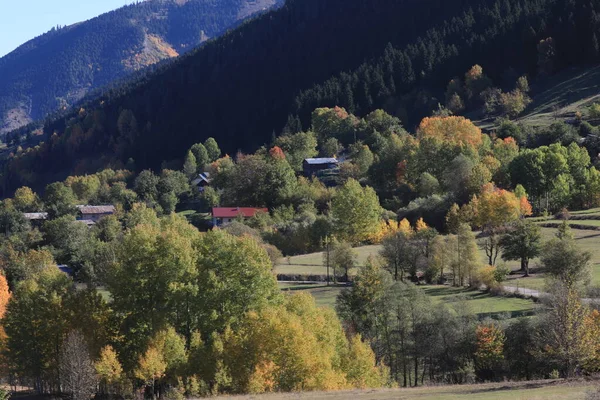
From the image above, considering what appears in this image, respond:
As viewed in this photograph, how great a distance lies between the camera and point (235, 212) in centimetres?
10525

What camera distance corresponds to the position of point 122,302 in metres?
45.0

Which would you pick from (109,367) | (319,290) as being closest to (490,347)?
(109,367)

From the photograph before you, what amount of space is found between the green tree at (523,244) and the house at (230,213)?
153 ft

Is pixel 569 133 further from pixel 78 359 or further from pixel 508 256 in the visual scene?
pixel 78 359

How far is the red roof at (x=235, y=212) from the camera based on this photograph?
10368 cm

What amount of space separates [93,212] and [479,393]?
363 ft

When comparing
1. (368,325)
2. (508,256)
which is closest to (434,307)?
(368,325)

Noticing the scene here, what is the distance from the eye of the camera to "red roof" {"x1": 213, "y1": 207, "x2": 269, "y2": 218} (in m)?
104

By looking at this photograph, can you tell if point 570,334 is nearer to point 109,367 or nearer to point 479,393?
point 479,393

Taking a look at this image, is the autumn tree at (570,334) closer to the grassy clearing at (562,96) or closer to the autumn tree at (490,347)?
the autumn tree at (490,347)

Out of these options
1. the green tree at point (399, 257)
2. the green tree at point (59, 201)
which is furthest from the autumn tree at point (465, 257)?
the green tree at point (59, 201)

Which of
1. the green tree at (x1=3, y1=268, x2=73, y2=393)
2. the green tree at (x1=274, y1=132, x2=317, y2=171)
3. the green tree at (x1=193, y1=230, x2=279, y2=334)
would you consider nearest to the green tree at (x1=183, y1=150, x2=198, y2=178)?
the green tree at (x1=274, y1=132, x2=317, y2=171)

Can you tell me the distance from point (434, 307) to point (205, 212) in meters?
80.5

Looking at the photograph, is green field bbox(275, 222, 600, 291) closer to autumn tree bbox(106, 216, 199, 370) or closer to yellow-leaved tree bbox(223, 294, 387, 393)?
yellow-leaved tree bbox(223, 294, 387, 393)
